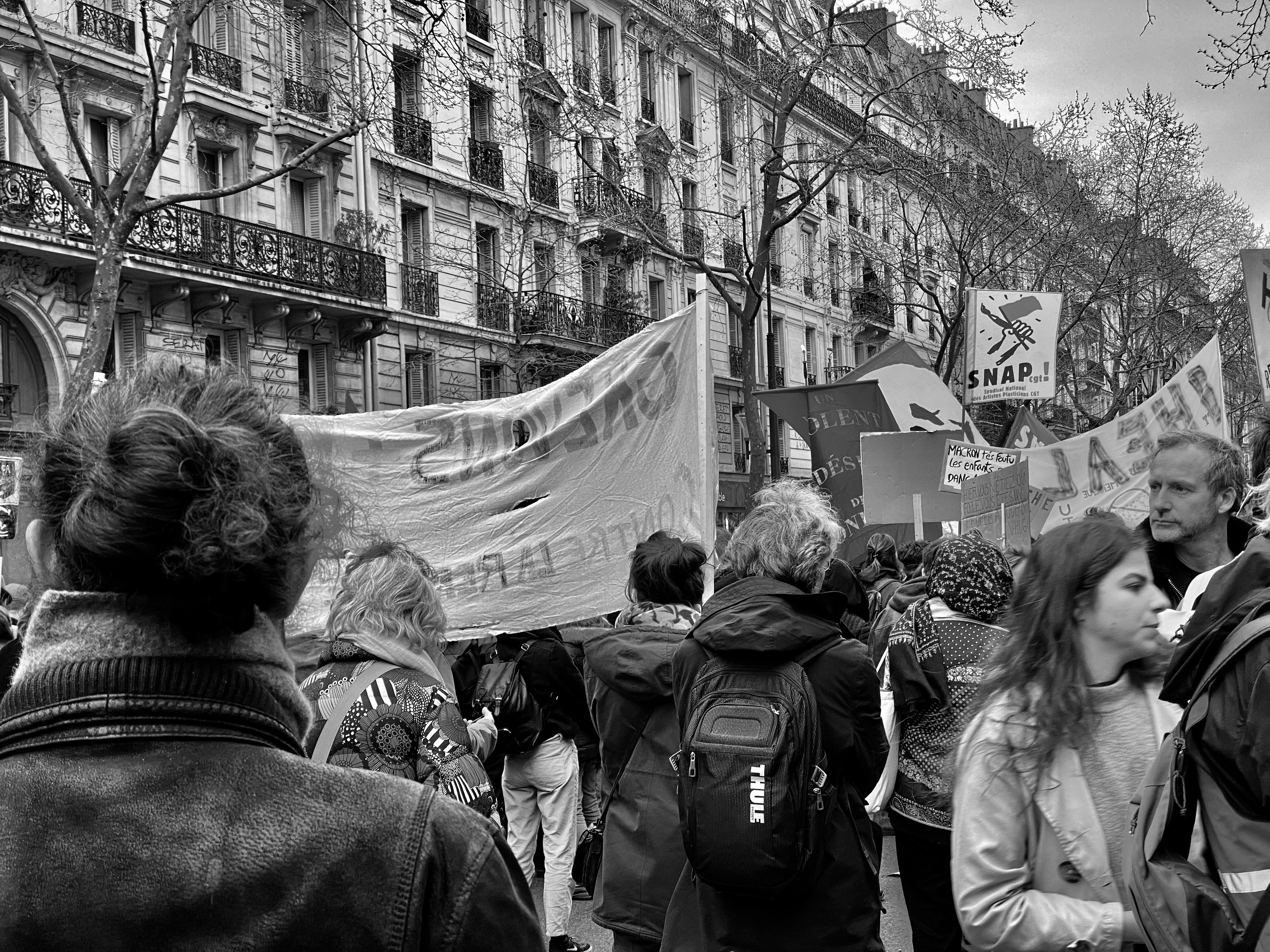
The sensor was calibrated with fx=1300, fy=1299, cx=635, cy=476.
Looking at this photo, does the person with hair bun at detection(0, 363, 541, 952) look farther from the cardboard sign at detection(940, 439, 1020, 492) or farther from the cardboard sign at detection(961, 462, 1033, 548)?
the cardboard sign at detection(940, 439, 1020, 492)

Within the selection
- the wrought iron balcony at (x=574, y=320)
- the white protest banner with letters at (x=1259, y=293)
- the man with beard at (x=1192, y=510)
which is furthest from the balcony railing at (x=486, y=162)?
the man with beard at (x=1192, y=510)

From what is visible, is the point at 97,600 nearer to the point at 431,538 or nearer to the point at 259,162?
the point at 431,538

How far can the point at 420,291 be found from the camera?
27.8m

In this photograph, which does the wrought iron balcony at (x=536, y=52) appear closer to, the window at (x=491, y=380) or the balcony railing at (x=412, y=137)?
the balcony railing at (x=412, y=137)

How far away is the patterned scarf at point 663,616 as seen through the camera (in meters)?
4.27

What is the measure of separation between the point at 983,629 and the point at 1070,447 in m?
6.08

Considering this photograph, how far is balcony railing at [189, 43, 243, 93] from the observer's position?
890 inches

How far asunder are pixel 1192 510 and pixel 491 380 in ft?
86.6

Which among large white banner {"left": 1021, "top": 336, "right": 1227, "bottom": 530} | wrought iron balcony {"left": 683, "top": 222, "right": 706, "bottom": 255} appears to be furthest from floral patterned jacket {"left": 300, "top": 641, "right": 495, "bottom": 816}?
wrought iron balcony {"left": 683, "top": 222, "right": 706, "bottom": 255}

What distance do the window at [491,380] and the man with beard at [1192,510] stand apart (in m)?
25.7

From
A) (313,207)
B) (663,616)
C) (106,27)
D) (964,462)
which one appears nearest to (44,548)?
(663,616)

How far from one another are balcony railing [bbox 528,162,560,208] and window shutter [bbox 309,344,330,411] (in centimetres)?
731

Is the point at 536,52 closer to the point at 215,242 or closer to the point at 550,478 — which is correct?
the point at 215,242

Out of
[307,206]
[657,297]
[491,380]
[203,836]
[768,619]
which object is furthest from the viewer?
[657,297]
